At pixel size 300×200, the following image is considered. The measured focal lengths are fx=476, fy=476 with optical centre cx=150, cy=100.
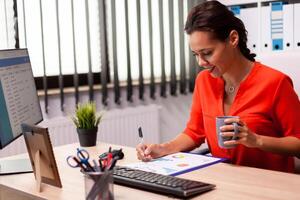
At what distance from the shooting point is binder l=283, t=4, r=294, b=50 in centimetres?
300

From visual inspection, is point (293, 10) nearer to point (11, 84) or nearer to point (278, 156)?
point (278, 156)

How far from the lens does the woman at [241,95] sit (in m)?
1.84

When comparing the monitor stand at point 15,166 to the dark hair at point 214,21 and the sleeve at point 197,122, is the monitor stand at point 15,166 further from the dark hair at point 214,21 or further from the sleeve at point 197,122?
the dark hair at point 214,21

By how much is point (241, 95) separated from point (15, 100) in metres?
0.88

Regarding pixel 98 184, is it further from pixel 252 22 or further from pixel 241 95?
pixel 252 22

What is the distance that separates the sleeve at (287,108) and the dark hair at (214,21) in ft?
0.93

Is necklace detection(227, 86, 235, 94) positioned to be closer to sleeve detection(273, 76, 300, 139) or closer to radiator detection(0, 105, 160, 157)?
sleeve detection(273, 76, 300, 139)

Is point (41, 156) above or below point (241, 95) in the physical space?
below

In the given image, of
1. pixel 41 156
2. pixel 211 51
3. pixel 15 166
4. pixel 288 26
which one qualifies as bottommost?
pixel 15 166

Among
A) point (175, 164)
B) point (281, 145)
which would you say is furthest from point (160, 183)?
point (281, 145)

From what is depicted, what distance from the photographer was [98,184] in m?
1.27

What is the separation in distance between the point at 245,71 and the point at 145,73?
1.93 metres

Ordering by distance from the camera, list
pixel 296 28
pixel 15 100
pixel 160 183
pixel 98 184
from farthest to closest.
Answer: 1. pixel 296 28
2. pixel 15 100
3. pixel 160 183
4. pixel 98 184

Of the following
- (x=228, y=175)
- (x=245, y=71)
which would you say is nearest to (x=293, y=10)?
(x=245, y=71)
